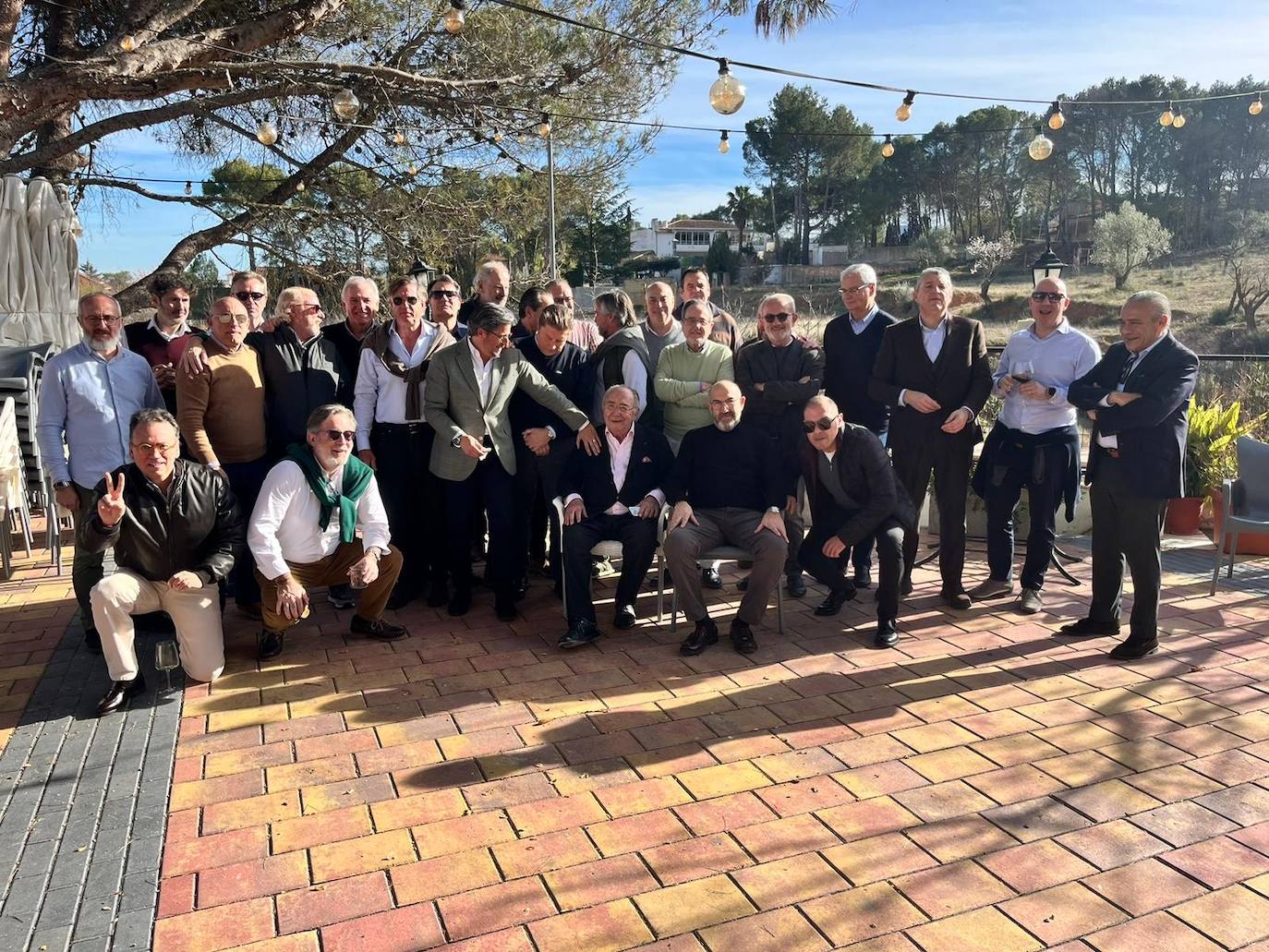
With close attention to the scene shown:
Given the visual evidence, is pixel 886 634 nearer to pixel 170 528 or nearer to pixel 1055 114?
pixel 170 528

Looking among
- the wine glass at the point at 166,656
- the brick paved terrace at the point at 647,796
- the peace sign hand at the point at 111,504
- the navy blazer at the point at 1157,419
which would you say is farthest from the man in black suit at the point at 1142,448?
the peace sign hand at the point at 111,504

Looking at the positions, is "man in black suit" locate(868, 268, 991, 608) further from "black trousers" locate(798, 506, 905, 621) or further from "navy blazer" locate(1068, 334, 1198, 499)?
"navy blazer" locate(1068, 334, 1198, 499)

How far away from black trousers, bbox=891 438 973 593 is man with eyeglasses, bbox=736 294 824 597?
23.0 inches

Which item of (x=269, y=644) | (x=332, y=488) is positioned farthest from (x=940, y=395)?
(x=269, y=644)

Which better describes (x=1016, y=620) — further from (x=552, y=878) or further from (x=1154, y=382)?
(x=552, y=878)

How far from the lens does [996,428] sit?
185 inches

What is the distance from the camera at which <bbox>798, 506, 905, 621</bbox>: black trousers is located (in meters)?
4.07

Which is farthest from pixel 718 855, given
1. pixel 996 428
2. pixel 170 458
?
pixel 996 428

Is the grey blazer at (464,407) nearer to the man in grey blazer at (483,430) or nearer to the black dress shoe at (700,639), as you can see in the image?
the man in grey blazer at (483,430)

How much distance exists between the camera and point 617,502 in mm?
4273

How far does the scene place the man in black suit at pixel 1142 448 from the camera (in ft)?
12.3

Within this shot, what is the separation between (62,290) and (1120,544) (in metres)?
6.25

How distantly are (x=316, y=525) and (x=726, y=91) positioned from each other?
11.5ft

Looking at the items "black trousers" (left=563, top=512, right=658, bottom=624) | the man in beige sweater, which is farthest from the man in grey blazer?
the man in beige sweater
